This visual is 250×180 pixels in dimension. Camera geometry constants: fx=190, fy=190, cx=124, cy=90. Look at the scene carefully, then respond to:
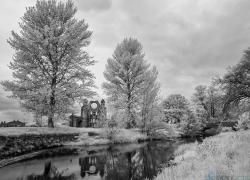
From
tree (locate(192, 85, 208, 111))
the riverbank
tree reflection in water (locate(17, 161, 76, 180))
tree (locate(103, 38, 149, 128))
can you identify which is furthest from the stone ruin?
tree reflection in water (locate(17, 161, 76, 180))

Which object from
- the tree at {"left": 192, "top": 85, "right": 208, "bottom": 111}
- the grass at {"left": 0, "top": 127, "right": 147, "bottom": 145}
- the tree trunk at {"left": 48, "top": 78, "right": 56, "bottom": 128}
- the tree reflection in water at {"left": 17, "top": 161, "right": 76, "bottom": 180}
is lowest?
the tree reflection in water at {"left": 17, "top": 161, "right": 76, "bottom": 180}

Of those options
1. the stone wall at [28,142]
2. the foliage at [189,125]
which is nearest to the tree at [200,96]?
the foliage at [189,125]

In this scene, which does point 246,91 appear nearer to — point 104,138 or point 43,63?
point 104,138

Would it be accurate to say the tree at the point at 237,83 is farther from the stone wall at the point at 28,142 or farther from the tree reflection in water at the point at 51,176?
the stone wall at the point at 28,142

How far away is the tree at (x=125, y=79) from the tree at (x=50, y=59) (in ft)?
27.5

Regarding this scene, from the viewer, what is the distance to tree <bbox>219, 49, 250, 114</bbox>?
13.3m

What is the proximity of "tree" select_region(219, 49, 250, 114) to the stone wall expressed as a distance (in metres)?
13.8

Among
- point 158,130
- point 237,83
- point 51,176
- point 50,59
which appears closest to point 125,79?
point 158,130

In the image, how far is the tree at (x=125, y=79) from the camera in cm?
2741

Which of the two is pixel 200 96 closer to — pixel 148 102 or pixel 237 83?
pixel 148 102

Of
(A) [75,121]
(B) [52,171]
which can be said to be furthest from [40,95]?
(A) [75,121]

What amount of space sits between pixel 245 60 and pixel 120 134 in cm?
1455

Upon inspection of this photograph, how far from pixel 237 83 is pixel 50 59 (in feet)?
54.0

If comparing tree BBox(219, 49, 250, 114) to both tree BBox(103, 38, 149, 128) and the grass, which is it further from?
tree BBox(103, 38, 149, 128)
